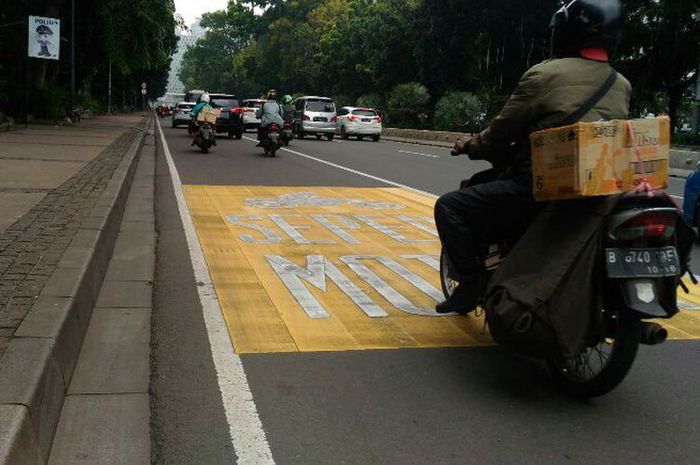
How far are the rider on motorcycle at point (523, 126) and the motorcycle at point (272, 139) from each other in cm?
1569

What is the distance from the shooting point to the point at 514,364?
173 inches

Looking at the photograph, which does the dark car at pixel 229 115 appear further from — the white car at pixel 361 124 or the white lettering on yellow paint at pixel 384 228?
the white lettering on yellow paint at pixel 384 228

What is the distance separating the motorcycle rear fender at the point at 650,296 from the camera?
3453 mm

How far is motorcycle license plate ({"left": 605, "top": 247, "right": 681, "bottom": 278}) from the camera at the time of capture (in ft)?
11.4

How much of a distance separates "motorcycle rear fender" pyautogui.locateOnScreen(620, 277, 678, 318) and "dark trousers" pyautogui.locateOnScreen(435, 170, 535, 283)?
0.81 m

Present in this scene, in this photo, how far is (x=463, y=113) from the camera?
37500 mm

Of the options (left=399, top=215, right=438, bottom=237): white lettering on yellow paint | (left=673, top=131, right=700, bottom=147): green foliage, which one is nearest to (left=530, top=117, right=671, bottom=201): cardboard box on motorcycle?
(left=399, top=215, right=438, bottom=237): white lettering on yellow paint

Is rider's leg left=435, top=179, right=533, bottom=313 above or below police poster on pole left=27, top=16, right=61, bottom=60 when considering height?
below

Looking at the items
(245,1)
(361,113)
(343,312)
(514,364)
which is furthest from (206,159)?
(245,1)

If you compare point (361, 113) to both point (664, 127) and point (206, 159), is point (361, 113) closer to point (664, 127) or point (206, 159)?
point (206, 159)

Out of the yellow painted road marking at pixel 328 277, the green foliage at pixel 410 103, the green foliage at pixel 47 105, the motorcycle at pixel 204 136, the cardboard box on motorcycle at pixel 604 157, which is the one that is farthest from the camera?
the green foliage at pixel 410 103

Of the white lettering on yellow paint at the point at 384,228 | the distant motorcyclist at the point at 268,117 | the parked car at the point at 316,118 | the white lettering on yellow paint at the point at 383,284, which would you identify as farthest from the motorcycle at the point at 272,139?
the parked car at the point at 316,118

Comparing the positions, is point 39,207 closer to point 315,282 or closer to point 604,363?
point 315,282

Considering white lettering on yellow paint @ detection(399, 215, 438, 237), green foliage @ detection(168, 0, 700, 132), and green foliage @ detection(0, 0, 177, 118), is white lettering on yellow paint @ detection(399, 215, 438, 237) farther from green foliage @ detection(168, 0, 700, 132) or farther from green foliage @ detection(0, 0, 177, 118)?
green foliage @ detection(0, 0, 177, 118)
